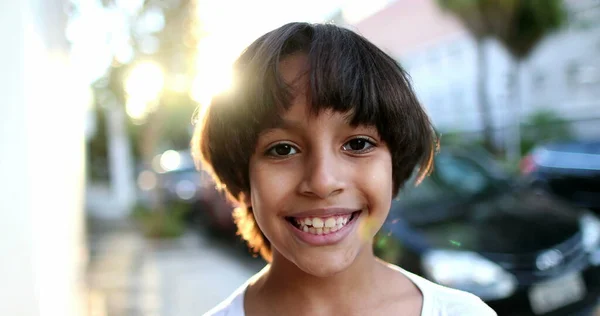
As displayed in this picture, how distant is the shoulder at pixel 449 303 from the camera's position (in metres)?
1.09

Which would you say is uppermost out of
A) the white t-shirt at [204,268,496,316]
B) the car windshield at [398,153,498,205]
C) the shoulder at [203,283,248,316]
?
the white t-shirt at [204,268,496,316]

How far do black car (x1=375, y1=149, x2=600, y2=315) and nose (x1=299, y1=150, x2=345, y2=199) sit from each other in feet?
5.42

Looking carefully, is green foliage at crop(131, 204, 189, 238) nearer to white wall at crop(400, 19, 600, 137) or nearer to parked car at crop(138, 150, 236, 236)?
parked car at crop(138, 150, 236, 236)

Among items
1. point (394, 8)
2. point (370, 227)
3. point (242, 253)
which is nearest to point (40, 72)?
point (370, 227)

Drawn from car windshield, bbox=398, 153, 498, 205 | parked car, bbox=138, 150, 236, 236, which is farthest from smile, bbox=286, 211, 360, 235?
parked car, bbox=138, 150, 236, 236

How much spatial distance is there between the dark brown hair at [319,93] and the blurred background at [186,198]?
4.2 inches

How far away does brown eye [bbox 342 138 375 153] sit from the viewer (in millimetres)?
1037

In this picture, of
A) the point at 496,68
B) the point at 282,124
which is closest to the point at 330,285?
the point at 282,124

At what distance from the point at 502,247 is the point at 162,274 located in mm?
3931

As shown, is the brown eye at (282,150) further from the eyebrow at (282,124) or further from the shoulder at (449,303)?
the shoulder at (449,303)

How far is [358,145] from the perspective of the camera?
1052mm

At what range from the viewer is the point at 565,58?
47.3 ft

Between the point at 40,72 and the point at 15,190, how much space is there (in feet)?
1.83

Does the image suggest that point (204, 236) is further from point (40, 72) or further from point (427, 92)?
point (427, 92)
